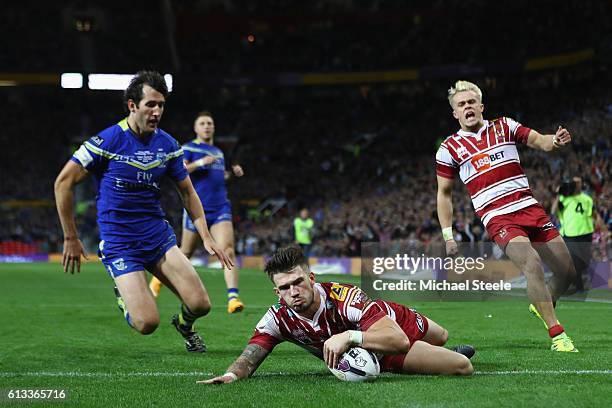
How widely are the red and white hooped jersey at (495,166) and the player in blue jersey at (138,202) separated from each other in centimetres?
265

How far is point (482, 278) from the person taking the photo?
53.0 ft

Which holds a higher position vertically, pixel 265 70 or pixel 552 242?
pixel 265 70

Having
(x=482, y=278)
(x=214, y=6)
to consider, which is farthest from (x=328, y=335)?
(x=214, y=6)

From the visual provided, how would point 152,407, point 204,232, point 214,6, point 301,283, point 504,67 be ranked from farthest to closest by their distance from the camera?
point 214,6 → point 504,67 → point 204,232 → point 301,283 → point 152,407

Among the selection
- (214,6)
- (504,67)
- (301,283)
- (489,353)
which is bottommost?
(489,353)

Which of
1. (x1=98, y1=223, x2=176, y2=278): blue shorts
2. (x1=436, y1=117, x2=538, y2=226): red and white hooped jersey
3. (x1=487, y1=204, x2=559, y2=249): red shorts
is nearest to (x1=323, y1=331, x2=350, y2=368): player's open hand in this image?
(x1=98, y1=223, x2=176, y2=278): blue shorts

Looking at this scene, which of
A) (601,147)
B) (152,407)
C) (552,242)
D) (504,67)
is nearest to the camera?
(152,407)

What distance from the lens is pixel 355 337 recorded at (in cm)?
591

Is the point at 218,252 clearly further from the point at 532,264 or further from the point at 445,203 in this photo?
the point at 532,264

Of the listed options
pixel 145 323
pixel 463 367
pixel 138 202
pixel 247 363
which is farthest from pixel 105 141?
pixel 463 367

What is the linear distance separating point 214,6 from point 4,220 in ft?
53.0

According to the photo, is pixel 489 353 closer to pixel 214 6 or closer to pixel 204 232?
pixel 204 232

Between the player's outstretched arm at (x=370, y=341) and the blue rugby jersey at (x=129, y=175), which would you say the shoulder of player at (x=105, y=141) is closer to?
the blue rugby jersey at (x=129, y=175)

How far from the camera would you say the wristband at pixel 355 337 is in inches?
233
